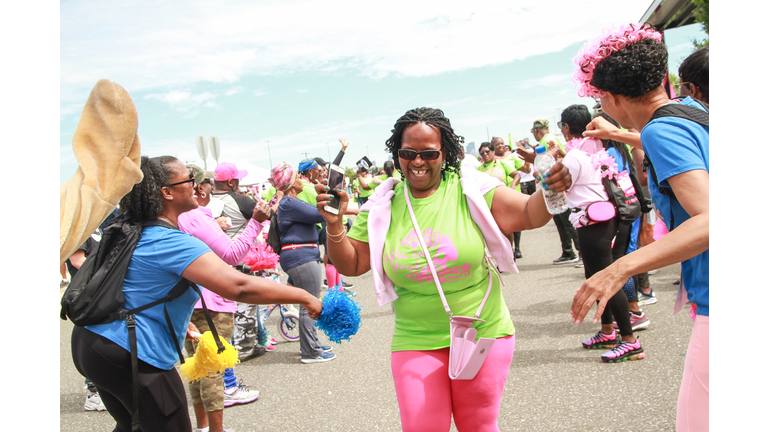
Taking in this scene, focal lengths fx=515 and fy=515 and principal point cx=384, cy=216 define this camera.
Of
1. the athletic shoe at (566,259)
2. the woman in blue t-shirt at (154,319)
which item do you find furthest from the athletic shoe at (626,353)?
the athletic shoe at (566,259)

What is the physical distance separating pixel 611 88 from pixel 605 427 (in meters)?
2.38

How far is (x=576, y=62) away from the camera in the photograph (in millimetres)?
2264

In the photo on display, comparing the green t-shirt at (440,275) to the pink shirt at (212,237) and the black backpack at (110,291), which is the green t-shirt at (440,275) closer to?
the black backpack at (110,291)

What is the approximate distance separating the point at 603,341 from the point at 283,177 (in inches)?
139

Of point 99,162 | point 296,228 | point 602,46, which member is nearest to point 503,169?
point 296,228

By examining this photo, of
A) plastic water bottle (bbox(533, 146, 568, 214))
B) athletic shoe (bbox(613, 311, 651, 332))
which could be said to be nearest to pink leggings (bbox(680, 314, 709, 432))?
plastic water bottle (bbox(533, 146, 568, 214))

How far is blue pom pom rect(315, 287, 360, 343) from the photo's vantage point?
2.88 metres

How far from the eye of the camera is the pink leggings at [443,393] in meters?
2.35

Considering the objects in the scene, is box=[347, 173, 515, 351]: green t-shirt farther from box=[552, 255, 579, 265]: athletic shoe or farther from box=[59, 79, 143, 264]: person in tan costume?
box=[552, 255, 579, 265]: athletic shoe

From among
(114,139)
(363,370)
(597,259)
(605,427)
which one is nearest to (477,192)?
(114,139)

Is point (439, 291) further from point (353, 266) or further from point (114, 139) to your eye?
point (114, 139)

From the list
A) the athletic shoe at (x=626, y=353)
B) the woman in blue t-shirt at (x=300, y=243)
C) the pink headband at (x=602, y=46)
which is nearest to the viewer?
the pink headband at (x=602, y=46)

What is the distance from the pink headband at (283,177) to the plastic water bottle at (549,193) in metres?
3.61

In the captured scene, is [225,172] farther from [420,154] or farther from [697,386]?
[697,386]
